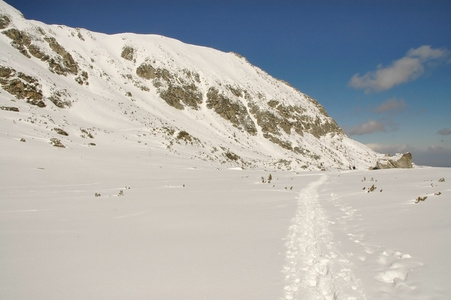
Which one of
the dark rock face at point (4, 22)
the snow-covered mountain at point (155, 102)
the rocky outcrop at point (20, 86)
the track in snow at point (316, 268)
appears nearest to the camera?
the track in snow at point (316, 268)

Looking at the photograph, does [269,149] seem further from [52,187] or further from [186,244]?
[186,244]

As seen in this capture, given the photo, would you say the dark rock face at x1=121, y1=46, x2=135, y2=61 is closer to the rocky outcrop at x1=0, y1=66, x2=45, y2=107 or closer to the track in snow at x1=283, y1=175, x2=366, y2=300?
the rocky outcrop at x1=0, y1=66, x2=45, y2=107

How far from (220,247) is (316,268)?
6.61 ft

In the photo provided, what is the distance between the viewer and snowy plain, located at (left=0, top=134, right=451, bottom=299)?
4246 millimetres

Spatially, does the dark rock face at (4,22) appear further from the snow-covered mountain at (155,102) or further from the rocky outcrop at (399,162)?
the rocky outcrop at (399,162)

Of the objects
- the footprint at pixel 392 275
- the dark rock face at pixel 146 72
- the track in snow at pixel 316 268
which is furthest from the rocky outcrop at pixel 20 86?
the footprint at pixel 392 275

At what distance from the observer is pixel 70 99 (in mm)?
44125

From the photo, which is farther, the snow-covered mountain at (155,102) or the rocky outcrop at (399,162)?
the rocky outcrop at (399,162)

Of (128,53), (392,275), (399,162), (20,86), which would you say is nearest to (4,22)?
(20,86)

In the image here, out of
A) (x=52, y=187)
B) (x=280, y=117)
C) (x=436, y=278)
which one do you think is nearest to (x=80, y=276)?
(x=436, y=278)

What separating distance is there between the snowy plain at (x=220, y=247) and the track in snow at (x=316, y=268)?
20 millimetres

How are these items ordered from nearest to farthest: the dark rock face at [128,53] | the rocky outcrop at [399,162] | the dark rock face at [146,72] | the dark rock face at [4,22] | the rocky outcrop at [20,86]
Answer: the rocky outcrop at [20,86] < the rocky outcrop at [399,162] < the dark rock face at [4,22] < the dark rock face at [146,72] < the dark rock face at [128,53]

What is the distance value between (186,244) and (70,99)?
45.2 metres

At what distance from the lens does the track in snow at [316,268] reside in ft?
13.8
